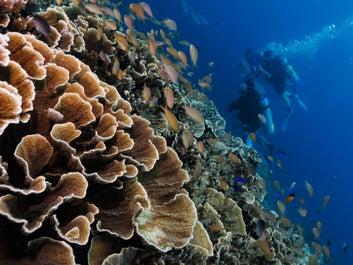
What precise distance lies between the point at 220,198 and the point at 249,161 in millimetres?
1884

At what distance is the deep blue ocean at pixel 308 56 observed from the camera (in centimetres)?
6172

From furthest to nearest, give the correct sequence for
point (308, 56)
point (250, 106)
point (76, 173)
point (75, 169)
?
point (308, 56) → point (250, 106) → point (75, 169) → point (76, 173)

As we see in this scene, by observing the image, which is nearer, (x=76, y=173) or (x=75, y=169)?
(x=76, y=173)

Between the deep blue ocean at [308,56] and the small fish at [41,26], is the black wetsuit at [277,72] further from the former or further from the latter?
the deep blue ocean at [308,56]

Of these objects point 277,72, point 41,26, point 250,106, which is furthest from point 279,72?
point 41,26

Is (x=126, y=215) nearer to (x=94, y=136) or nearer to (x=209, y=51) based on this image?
(x=94, y=136)

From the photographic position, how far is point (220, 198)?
4285 mm

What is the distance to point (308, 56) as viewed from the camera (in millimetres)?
78812

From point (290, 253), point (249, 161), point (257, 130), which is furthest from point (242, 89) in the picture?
point (290, 253)

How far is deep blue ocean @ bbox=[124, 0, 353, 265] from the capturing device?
61719 millimetres

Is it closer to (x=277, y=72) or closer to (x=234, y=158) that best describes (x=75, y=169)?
(x=234, y=158)

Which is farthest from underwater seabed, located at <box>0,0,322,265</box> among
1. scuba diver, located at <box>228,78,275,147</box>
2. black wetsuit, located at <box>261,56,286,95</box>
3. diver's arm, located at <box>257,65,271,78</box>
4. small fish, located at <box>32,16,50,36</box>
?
black wetsuit, located at <box>261,56,286,95</box>

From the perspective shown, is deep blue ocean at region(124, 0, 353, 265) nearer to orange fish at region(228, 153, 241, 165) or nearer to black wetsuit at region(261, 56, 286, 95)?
black wetsuit at region(261, 56, 286, 95)

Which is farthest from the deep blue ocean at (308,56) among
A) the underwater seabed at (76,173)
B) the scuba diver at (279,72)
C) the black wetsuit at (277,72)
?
the underwater seabed at (76,173)
